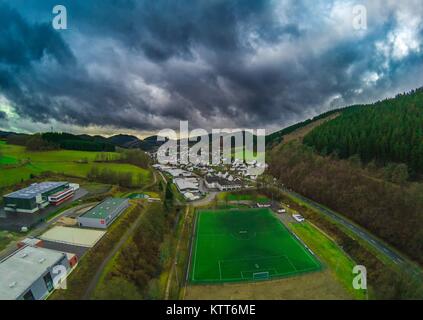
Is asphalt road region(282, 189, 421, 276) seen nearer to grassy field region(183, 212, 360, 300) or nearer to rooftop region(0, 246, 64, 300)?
grassy field region(183, 212, 360, 300)

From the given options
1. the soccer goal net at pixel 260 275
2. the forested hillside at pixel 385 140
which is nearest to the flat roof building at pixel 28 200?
the soccer goal net at pixel 260 275

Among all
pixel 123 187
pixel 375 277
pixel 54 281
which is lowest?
pixel 375 277

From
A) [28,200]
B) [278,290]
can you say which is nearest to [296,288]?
[278,290]

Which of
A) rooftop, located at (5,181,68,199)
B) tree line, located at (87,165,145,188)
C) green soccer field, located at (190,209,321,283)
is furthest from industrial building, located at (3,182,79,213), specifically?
green soccer field, located at (190,209,321,283)

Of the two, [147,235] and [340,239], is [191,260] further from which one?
[340,239]
